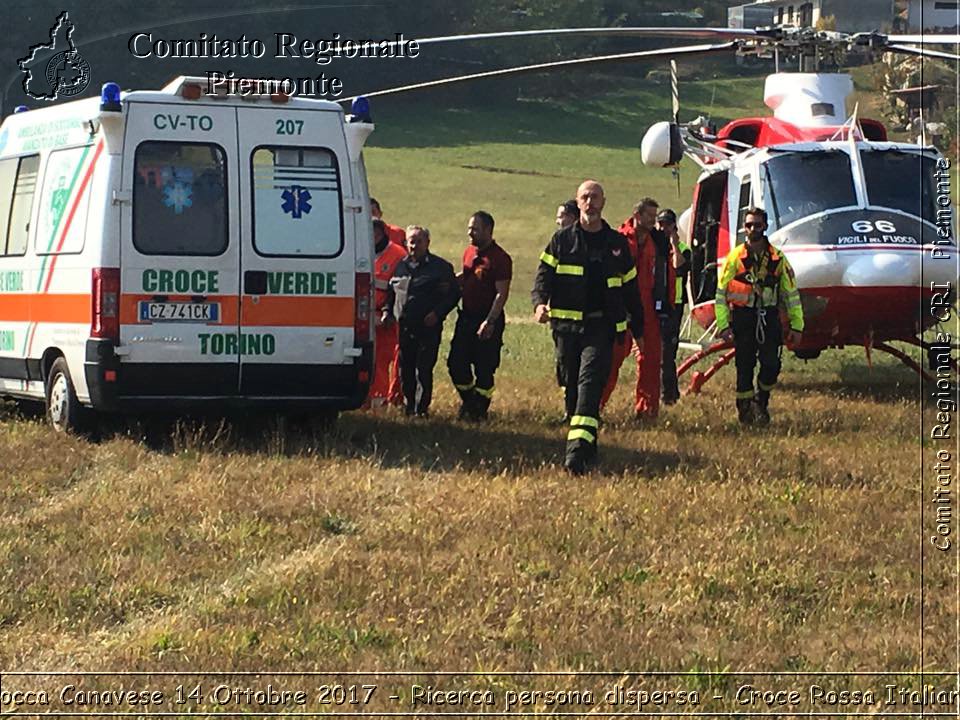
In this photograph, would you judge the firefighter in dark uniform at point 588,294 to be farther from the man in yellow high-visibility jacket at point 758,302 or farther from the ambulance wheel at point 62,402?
the ambulance wheel at point 62,402

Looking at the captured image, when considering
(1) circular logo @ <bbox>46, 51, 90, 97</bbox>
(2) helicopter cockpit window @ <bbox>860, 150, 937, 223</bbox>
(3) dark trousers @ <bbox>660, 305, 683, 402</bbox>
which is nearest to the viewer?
(3) dark trousers @ <bbox>660, 305, 683, 402</bbox>

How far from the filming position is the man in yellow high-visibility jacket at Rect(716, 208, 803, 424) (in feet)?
43.1

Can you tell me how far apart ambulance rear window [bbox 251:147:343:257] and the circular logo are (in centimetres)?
3682

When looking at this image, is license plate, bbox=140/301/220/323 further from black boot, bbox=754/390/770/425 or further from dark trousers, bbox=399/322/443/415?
black boot, bbox=754/390/770/425

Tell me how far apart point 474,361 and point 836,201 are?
3982 millimetres

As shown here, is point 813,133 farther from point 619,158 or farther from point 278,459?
point 619,158

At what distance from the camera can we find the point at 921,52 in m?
12.5

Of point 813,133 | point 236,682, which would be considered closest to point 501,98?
point 813,133

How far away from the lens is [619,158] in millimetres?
66625

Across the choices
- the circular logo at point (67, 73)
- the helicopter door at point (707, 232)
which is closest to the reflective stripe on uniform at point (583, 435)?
the helicopter door at point (707, 232)

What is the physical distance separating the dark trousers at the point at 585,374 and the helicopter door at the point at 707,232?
20.6 feet

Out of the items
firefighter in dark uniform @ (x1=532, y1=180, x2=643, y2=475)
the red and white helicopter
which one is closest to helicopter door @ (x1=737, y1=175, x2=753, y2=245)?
the red and white helicopter

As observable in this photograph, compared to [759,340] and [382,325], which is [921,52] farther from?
[382,325]

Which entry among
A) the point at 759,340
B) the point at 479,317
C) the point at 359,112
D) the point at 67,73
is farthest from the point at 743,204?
the point at 67,73
